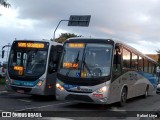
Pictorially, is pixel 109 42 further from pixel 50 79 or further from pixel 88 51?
pixel 50 79

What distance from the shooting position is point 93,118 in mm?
12773

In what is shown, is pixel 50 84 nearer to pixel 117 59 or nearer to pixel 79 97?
pixel 79 97

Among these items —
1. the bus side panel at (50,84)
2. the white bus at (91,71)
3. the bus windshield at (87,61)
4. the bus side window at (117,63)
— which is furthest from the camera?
the bus side panel at (50,84)

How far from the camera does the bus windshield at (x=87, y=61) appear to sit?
14.8 metres

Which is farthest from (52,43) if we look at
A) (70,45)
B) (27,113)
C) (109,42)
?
(27,113)

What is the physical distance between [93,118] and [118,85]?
11.1 feet

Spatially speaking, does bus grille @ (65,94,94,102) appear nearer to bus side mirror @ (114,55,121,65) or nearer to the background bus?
bus side mirror @ (114,55,121,65)

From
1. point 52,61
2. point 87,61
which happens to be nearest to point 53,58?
point 52,61

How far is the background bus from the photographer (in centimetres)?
1733

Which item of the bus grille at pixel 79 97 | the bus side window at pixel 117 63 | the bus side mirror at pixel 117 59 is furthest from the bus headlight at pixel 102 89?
the bus side mirror at pixel 117 59

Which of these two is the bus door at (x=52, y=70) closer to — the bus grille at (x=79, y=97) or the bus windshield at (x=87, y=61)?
the bus windshield at (x=87, y=61)

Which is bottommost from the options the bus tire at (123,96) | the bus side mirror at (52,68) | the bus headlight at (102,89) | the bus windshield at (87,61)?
the bus tire at (123,96)

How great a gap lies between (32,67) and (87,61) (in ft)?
12.1

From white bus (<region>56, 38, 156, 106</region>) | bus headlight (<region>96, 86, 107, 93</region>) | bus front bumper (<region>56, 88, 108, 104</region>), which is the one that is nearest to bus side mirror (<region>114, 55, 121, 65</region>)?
white bus (<region>56, 38, 156, 106</region>)
